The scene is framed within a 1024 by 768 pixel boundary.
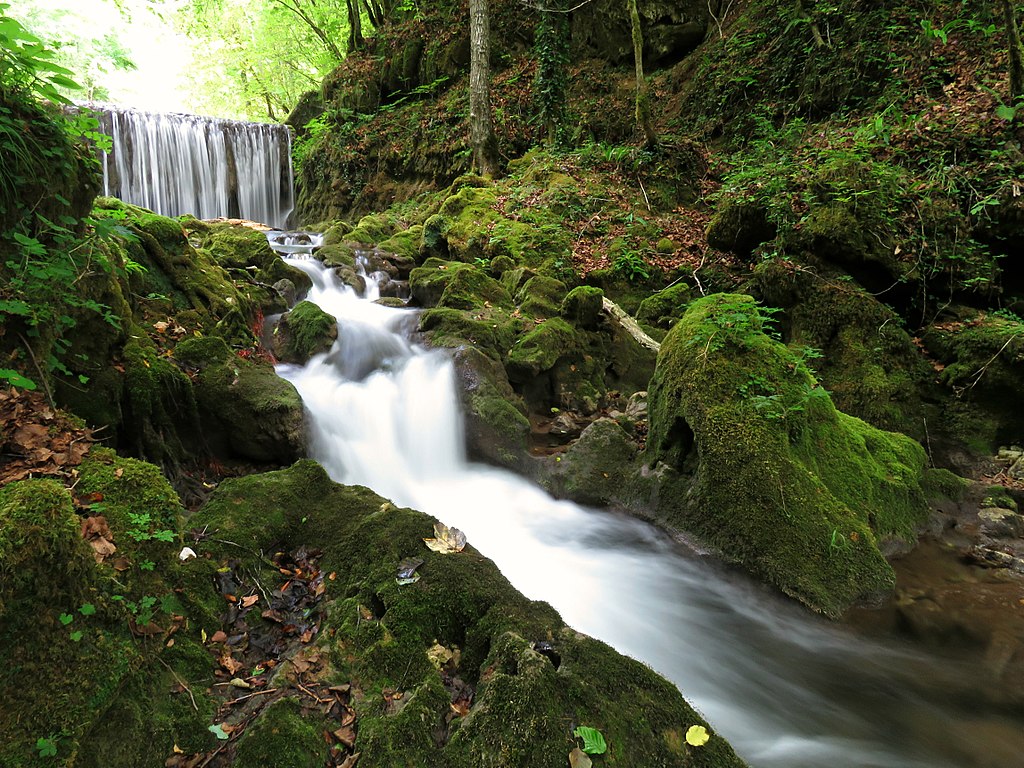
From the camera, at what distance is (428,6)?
1684 centimetres

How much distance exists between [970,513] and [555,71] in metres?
12.0

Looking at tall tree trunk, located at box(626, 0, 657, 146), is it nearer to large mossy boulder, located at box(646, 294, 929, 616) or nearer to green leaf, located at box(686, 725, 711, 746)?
large mossy boulder, located at box(646, 294, 929, 616)

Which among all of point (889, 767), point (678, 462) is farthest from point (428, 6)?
point (889, 767)

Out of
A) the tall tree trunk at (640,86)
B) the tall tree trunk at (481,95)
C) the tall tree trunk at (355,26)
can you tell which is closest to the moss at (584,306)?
the tall tree trunk at (640,86)

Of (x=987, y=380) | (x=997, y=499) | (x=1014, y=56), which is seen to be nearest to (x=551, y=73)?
(x=1014, y=56)

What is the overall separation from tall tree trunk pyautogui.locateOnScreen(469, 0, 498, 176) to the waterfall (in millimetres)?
8126

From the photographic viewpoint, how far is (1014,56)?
664 centimetres

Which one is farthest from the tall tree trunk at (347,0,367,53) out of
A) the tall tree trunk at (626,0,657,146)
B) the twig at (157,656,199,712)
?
the twig at (157,656,199,712)

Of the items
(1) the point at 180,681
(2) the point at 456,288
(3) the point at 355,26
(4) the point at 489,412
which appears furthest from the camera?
(3) the point at 355,26

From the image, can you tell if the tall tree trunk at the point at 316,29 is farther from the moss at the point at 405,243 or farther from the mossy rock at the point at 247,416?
the mossy rock at the point at 247,416

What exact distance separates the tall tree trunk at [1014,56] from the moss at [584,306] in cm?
590

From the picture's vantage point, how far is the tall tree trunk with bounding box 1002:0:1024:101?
21.1 feet

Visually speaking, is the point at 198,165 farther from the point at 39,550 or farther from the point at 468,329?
the point at 39,550

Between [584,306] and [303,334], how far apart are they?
3.74 m
